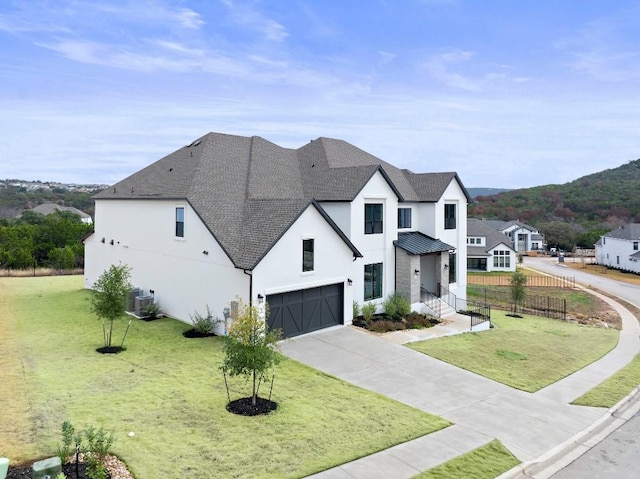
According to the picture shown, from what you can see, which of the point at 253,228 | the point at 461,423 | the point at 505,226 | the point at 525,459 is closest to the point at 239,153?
the point at 253,228

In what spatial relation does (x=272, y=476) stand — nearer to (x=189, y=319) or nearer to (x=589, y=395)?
(x=589, y=395)

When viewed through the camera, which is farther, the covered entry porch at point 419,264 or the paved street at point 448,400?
the covered entry porch at point 419,264

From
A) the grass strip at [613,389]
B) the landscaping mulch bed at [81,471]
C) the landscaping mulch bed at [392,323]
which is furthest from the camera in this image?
the landscaping mulch bed at [392,323]

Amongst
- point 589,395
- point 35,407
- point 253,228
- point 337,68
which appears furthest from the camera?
point 337,68

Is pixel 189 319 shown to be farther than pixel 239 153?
No

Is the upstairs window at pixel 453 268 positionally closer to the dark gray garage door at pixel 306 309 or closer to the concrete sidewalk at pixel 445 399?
the concrete sidewalk at pixel 445 399

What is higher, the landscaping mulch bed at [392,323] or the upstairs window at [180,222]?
the upstairs window at [180,222]

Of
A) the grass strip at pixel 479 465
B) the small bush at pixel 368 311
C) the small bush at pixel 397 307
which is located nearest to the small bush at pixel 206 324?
the small bush at pixel 368 311
